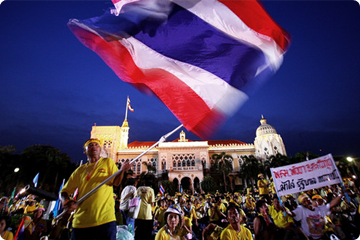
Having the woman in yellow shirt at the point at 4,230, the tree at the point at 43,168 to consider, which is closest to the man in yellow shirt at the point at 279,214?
the woman in yellow shirt at the point at 4,230

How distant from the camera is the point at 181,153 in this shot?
A: 133 feet

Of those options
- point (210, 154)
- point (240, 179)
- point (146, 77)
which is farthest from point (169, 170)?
point (146, 77)

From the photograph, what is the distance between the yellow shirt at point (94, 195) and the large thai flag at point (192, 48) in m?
1.64

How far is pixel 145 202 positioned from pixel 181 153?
3541 cm

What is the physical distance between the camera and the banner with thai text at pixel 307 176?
5983 millimetres

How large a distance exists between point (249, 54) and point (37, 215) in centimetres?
698

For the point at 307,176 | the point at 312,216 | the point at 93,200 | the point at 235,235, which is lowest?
the point at 235,235

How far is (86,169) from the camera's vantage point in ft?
9.20

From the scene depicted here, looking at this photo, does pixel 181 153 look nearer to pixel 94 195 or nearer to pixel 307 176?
pixel 307 176

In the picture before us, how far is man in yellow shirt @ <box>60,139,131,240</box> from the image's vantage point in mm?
2326

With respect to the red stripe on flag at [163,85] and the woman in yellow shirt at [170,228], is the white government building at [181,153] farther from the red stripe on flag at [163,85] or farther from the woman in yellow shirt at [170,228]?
the red stripe on flag at [163,85]

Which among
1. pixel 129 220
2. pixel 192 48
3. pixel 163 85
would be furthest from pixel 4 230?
pixel 192 48

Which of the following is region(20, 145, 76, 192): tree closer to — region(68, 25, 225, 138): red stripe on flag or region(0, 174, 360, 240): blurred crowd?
region(0, 174, 360, 240): blurred crowd

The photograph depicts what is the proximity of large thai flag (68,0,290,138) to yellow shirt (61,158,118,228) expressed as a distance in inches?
64.4
